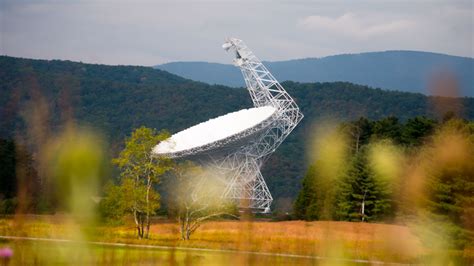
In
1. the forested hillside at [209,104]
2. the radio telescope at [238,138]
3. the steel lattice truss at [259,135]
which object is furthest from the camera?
the forested hillside at [209,104]

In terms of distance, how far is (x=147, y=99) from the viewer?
333 feet

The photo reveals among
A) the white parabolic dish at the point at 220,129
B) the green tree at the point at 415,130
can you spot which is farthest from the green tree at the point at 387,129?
the white parabolic dish at the point at 220,129

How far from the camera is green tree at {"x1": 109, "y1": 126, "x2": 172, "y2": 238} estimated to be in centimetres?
2761

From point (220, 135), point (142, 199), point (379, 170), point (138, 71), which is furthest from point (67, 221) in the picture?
point (138, 71)

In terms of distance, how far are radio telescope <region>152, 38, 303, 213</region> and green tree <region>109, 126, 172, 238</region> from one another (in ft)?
3.70

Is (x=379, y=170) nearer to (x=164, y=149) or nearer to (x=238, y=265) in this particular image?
(x=238, y=265)

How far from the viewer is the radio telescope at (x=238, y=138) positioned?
35875 millimetres

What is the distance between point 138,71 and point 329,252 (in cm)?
12692

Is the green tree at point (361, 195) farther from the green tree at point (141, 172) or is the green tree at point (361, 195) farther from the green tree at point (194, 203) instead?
the green tree at point (141, 172)

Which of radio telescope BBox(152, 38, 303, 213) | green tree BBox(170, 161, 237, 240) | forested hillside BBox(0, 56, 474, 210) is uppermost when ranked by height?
forested hillside BBox(0, 56, 474, 210)

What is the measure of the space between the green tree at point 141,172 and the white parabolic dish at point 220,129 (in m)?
4.69

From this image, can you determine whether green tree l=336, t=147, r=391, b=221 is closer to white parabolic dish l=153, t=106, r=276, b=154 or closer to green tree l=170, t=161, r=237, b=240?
white parabolic dish l=153, t=106, r=276, b=154

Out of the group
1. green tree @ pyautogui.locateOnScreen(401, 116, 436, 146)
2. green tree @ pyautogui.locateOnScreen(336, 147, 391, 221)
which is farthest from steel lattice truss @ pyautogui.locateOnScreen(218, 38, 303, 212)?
green tree @ pyautogui.locateOnScreen(401, 116, 436, 146)

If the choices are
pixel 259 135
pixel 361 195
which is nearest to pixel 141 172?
pixel 259 135
